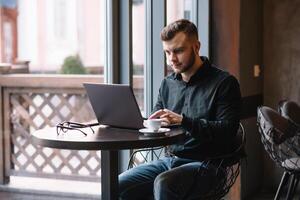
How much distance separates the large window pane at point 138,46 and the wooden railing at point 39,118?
0.39m

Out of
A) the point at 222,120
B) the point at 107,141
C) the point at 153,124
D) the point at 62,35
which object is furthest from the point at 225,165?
the point at 62,35

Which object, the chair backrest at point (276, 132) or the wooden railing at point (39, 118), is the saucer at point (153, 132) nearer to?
the wooden railing at point (39, 118)

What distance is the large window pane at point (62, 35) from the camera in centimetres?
270

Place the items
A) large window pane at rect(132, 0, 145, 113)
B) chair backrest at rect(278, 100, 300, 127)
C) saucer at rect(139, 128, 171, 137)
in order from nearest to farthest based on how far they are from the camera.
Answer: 1. saucer at rect(139, 128, 171, 137)
2. large window pane at rect(132, 0, 145, 113)
3. chair backrest at rect(278, 100, 300, 127)

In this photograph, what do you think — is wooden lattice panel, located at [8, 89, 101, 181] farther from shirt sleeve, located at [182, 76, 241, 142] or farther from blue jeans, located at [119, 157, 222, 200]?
shirt sleeve, located at [182, 76, 241, 142]

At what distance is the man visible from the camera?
2.43 m

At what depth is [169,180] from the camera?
2404 mm

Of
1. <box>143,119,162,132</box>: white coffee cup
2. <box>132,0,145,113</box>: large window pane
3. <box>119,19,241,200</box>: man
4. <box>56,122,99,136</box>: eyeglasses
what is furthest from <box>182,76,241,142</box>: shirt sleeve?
<box>132,0,145,113</box>: large window pane

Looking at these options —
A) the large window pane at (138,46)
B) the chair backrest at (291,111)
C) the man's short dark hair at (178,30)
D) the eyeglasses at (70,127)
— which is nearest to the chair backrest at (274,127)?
the chair backrest at (291,111)

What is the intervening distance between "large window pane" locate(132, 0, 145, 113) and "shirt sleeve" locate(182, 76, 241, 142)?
93 cm

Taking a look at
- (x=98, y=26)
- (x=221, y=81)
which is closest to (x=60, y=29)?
(x=98, y=26)

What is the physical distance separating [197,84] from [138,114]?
487mm

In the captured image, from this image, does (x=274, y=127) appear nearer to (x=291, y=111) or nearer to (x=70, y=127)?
(x=291, y=111)

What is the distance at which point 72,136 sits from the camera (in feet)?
7.38
